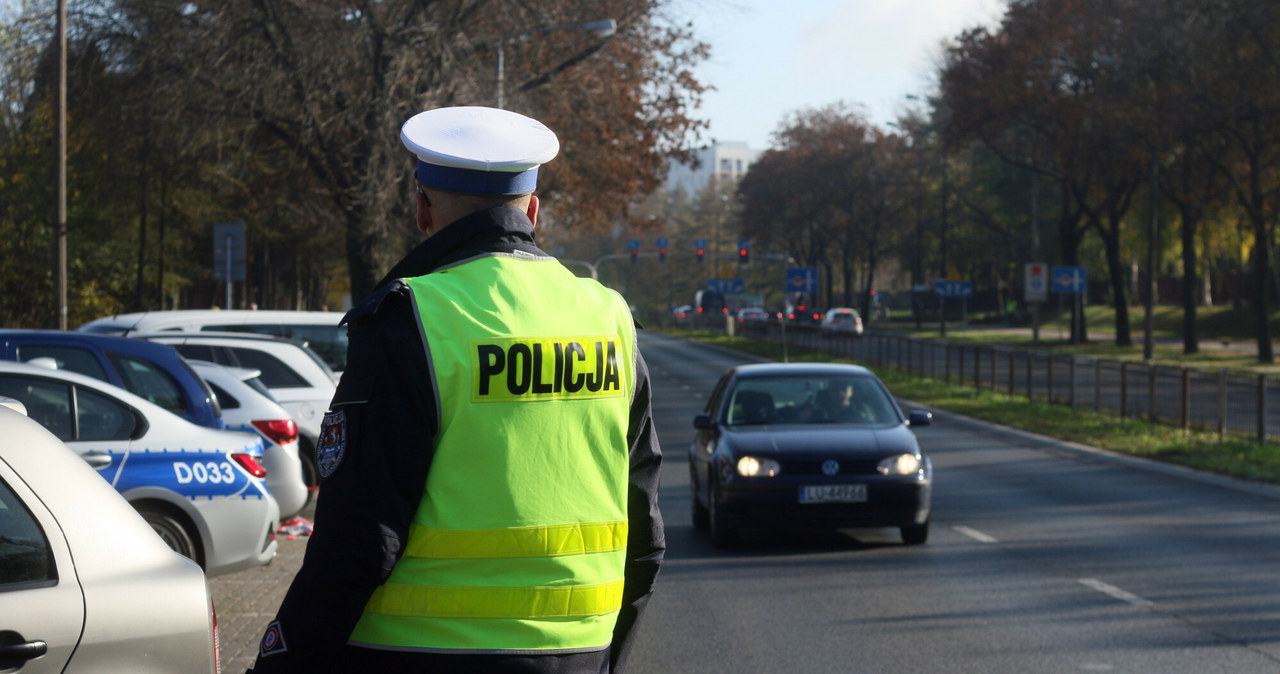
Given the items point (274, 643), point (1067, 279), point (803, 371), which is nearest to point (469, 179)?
point (274, 643)

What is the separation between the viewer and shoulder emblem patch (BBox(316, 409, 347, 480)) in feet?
7.77

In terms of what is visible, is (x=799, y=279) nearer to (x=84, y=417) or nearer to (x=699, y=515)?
(x=699, y=515)

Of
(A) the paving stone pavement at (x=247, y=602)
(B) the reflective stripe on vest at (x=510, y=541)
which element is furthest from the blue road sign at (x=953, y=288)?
(B) the reflective stripe on vest at (x=510, y=541)

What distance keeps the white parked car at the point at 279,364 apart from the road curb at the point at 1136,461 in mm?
9696

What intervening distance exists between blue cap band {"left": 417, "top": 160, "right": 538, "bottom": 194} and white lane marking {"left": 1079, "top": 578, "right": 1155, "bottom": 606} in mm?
7135

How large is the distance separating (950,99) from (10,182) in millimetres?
32778

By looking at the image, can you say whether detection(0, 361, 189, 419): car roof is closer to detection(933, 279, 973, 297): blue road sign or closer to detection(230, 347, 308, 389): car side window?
detection(230, 347, 308, 389): car side window

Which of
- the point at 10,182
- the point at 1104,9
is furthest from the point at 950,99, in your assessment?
the point at 10,182

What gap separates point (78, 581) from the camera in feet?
11.6

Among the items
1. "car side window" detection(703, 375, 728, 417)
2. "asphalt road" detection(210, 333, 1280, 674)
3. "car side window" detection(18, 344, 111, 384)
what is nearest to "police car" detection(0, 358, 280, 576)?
"asphalt road" detection(210, 333, 1280, 674)

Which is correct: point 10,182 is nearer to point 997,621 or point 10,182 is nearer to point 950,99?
point 997,621

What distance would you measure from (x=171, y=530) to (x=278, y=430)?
371 centimetres

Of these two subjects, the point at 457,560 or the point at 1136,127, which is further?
the point at 1136,127

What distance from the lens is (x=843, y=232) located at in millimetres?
78562
